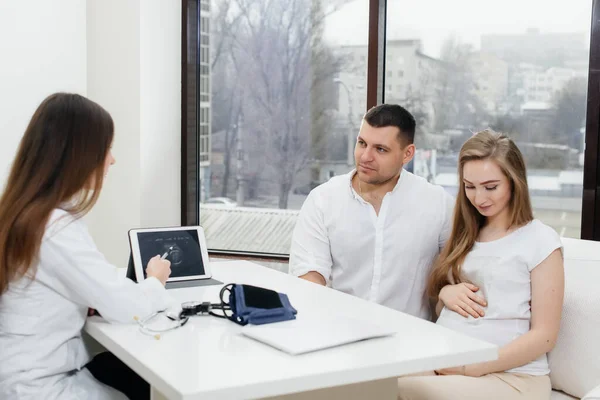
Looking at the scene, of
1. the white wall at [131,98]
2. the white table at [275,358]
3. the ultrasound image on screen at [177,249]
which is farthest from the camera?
the white wall at [131,98]

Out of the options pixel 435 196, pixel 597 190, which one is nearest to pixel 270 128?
pixel 435 196

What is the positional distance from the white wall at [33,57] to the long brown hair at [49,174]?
53.1 inches

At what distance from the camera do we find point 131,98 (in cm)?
348

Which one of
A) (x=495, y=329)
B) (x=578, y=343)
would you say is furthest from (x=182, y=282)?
(x=578, y=343)

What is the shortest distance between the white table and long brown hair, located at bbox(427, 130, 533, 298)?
40 centimetres

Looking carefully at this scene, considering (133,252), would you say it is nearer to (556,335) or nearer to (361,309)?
(361,309)

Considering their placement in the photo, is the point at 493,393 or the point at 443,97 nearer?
the point at 493,393

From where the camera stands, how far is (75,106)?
1.75 m

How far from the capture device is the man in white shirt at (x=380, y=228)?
8.27ft

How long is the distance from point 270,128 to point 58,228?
2.06 meters

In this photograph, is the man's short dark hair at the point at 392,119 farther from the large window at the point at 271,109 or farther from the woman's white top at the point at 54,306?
the woman's white top at the point at 54,306

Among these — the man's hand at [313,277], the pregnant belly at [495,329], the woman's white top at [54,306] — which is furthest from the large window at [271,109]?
the woman's white top at [54,306]

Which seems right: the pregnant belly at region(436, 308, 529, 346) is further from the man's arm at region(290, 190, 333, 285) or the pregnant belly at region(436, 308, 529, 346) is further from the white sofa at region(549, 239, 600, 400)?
the man's arm at region(290, 190, 333, 285)

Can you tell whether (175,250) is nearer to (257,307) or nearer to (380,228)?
(257,307)
